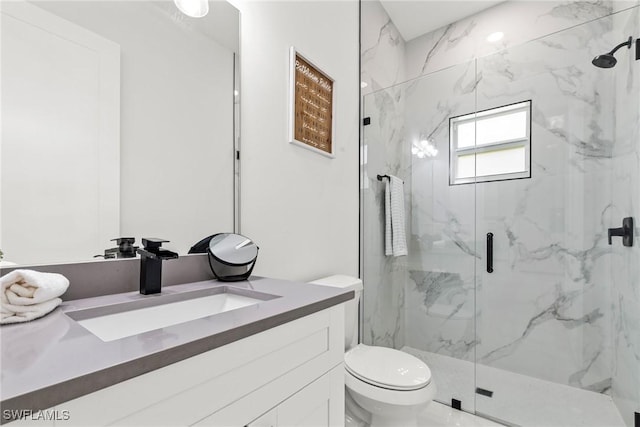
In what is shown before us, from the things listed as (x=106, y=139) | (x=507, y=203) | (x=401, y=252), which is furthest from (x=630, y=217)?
(x=106, y=139)

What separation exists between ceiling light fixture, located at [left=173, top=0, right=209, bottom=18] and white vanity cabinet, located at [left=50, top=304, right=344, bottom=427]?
1.06m

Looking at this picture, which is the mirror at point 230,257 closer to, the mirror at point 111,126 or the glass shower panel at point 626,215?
the mirror at point 111,126

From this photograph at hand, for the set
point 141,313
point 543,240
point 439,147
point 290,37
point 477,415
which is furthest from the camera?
point 439,147

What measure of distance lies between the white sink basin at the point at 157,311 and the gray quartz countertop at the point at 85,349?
0.03 metres

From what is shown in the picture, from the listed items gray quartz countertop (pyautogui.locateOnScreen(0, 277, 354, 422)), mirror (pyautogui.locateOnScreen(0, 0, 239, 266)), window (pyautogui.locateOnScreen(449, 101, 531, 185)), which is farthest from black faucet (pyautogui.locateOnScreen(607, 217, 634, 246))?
mirror (pyautogui.locateOnScreen(0, 0, 239, 266))

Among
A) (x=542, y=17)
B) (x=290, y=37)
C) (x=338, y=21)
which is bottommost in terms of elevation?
(x=290, y=37)

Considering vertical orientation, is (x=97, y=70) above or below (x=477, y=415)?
above

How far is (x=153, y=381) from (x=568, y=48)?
2.54 m

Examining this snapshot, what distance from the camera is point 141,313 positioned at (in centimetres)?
80

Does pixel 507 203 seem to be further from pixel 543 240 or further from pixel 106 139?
pixel 106 139

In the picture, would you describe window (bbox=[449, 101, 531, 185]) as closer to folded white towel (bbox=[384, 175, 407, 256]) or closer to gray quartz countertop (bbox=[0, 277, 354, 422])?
folded white towel (bbox=[384, 175, 407, 256])

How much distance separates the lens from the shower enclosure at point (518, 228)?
175 centimetres

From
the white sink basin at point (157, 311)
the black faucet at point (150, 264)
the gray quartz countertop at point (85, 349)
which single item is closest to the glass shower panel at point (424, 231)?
the white sink basin at point (157, 311)

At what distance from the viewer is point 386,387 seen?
134 cm
